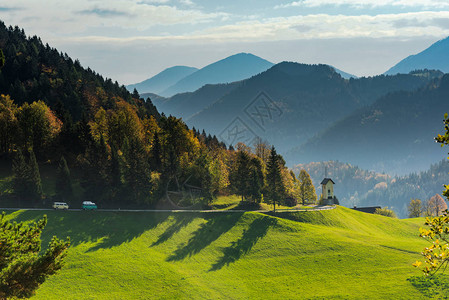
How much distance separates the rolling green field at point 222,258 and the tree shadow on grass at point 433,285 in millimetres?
1076

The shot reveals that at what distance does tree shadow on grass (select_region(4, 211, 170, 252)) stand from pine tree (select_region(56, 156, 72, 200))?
10.2m

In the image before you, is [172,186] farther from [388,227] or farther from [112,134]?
[388,227]

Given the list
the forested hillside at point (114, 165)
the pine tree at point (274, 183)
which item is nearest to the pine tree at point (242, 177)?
the forested hillside at point (114, 165)

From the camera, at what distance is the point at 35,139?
10019cm

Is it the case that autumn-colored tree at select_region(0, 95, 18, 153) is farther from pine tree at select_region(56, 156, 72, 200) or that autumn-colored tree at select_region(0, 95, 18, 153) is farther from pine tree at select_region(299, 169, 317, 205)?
pine tree at select_region(299, 169, 317, 205)

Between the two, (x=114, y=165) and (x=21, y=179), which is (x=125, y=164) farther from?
(x=21, y=179)

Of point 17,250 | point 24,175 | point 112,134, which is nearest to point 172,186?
point 112,134

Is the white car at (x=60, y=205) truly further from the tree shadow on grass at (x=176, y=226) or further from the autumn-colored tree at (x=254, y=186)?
the autumn-colored tree at (x=254, y=186)

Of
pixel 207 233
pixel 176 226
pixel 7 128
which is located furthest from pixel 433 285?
pixel 7 128

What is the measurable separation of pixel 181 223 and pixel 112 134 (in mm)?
38813

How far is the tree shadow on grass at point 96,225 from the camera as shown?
235ft

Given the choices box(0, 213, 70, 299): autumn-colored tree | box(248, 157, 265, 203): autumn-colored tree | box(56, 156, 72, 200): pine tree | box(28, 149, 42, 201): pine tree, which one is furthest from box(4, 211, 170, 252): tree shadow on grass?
box(0, 213, 70, 299): autumn-colored tree

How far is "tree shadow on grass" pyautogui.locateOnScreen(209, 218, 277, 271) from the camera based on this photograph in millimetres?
71062

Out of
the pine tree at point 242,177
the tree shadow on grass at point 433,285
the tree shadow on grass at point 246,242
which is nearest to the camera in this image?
the tree shadow on grass at point 433,285
